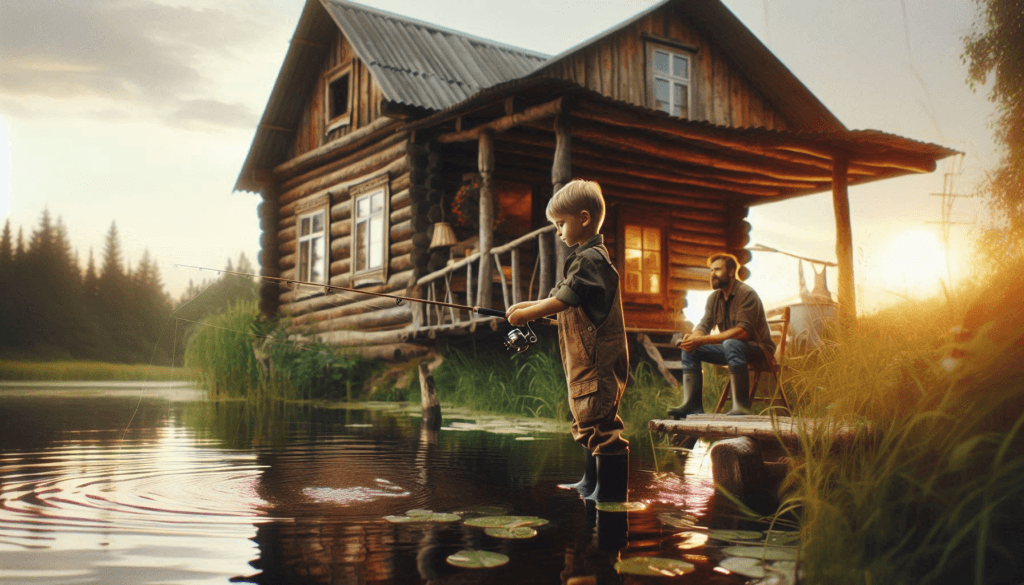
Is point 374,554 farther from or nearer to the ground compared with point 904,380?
nearer to the ground

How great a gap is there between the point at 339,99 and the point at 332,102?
0.33 metres

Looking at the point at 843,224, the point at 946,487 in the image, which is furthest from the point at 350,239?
the point at 946,487

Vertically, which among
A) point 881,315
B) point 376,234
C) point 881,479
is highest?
point 376,234

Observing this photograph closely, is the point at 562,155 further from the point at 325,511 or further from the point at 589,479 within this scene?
the point at 325,511

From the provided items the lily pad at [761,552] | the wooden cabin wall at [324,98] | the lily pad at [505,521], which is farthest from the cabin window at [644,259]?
the lily pad at [761,552]

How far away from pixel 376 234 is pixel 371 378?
2.56 m

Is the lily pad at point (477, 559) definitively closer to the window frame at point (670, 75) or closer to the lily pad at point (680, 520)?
the lily pad at point (680, 520)

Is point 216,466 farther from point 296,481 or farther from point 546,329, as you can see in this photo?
point 546,329

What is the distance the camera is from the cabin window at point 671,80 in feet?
49.2

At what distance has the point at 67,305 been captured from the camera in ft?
181

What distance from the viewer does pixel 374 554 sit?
10.1ft

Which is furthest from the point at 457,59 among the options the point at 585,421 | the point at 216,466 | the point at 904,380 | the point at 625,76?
the point at 904,380

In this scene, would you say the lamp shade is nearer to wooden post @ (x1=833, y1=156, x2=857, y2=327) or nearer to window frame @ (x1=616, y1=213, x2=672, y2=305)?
window frame @ (x1=616, y1=213, x2=672, y2=305)

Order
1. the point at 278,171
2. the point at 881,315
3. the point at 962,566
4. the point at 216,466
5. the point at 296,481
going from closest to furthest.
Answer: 1. the point at 962,566
2. the point at 881,315
3. the point at 296,481
4. the point at 216,466
5. the point at 278,171
